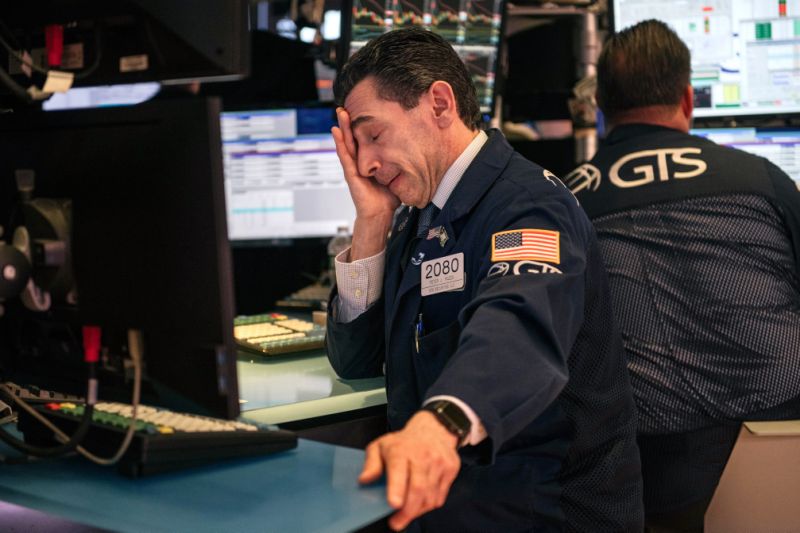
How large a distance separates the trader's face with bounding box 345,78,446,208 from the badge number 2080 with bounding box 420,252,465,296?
145 mm

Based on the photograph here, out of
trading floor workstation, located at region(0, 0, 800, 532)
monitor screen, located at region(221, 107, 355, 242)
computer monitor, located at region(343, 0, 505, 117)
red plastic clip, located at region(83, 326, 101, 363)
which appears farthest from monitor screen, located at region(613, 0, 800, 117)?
red plastic clip, located at region(83, 326, 101, 363)

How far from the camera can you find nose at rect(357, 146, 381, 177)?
5.07ft

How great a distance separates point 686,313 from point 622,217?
0.22 m

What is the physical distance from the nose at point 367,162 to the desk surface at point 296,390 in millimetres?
378

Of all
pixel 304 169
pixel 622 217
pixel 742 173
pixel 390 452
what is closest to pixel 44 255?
pixel 390 452

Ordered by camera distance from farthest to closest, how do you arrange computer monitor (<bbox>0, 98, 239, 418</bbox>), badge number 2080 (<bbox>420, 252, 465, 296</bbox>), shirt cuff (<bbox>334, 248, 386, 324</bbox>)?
shirt cuff (<bbox>334, 248, 386, 324</bbox>) → badge number 2080 (<bbox>420, 252, 465, 296</bbox>) → computer monitor (<bbox>0, 98, 239, 418</bbox>)

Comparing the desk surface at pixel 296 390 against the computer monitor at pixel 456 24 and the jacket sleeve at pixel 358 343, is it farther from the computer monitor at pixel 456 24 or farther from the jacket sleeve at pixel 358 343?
the computer monitor at pixel 456 24

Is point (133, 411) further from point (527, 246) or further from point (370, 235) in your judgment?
point (370, 235)

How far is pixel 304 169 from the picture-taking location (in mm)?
2516

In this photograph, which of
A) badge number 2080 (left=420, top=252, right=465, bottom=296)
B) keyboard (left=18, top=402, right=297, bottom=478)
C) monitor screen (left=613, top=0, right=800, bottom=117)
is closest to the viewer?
keyboard (left=18, top=402, right=297, bottom=478)

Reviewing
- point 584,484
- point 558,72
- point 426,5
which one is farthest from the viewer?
point 558,72

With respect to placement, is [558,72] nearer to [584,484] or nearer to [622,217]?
[622,217]

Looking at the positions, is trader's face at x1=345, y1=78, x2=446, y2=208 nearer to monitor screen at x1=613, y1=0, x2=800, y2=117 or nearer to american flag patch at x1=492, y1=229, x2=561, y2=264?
american flag patch at x1=492, y1=229, x2=561, y2=264

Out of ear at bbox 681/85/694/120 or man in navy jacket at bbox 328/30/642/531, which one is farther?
ear at bbox 681/85/694/120
